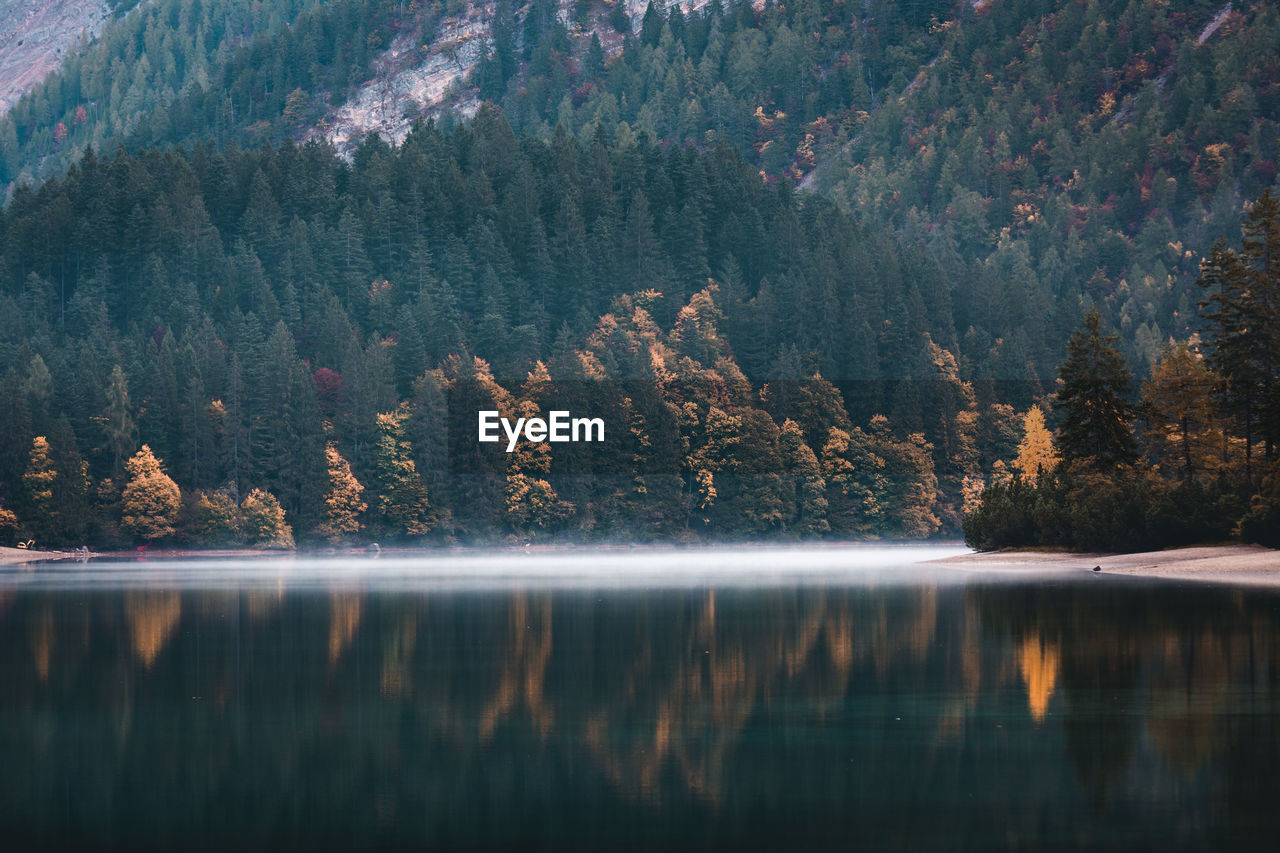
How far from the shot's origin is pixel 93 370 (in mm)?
162000

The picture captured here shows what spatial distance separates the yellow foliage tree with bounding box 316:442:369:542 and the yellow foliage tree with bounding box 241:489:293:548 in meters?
4.48

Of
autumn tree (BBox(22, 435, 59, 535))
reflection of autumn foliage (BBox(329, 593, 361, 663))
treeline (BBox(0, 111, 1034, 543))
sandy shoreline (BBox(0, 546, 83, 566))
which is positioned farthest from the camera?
treeline (BBox(0, 111, 1034, 543))

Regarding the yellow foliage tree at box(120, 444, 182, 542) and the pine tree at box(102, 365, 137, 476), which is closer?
the yellow foliage tree at box(120, 444, 182, 542)

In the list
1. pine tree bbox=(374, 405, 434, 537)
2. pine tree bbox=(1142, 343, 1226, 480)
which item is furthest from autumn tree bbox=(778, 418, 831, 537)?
pine tree bbox=(1142, 343, 1226, 480)

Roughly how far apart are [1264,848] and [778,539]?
143317mm

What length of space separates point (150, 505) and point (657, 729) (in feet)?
421

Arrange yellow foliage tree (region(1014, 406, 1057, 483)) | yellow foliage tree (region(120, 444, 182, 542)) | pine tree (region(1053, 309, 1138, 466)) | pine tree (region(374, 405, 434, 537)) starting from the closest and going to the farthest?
pine tree (region(1053, 309, 1138, 466)), yellow foliage tree (region(1014, 406, 1057, 483)), yellow foliage tree (region(120, 444, 182, 542)), pine tree (region(374, 405, 434, 537))

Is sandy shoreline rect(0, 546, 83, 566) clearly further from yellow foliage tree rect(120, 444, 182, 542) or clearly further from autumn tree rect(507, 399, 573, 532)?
autumn tree rect(507, 399, 573, 532)

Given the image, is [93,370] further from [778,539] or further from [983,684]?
[983,684]

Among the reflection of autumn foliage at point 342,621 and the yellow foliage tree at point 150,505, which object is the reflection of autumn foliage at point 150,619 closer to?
the reflection of autumn foliage at point 342,621

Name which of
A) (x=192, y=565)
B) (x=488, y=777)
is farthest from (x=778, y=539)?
(x=488, y=777)

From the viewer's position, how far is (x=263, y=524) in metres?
152

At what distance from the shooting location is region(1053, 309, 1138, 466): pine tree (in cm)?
9462

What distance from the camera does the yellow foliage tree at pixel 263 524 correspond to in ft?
499
